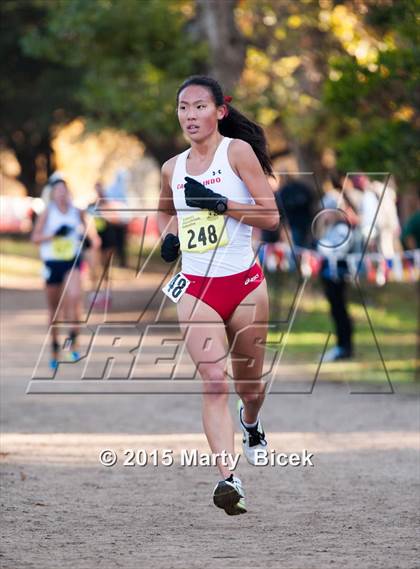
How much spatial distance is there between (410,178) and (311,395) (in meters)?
2.54

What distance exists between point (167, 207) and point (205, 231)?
0.65 meters

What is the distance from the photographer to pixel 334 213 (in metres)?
16.4

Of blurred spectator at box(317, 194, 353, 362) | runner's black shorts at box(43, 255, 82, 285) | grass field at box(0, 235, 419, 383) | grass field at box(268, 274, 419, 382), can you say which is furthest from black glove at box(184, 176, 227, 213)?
blurred spectator at box(317, 194, 353, 362)

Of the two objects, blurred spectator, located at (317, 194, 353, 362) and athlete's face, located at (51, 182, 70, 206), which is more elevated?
athlete's face, located at (51, 182, 70, 206)

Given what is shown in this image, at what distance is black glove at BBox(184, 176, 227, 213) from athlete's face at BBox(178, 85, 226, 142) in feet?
0.99

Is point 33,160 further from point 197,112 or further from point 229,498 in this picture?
point 229,498

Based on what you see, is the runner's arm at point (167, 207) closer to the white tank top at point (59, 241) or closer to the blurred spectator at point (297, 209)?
the white tank top at point (59, 241)

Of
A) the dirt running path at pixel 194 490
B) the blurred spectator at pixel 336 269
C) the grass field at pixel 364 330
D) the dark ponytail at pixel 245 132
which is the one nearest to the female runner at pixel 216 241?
the dark ponytail at pixel 245 132

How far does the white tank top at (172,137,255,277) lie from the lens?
24.7ft

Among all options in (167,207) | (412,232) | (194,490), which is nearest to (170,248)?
(167,207)

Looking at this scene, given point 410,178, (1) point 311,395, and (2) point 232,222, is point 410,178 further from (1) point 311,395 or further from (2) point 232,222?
(2) point 232,222

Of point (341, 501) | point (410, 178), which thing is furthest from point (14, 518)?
point (410, 178)

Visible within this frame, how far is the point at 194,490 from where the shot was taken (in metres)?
8.48

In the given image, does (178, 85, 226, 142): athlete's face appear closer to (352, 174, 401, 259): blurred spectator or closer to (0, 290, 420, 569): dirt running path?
(0, 290, 420, 569): dirt running path
